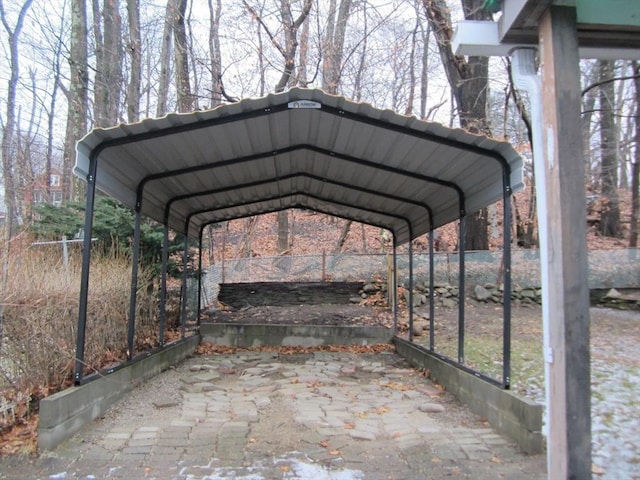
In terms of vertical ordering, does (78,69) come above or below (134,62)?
below

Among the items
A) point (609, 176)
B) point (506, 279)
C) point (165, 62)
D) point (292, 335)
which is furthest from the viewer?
point (609, 176)

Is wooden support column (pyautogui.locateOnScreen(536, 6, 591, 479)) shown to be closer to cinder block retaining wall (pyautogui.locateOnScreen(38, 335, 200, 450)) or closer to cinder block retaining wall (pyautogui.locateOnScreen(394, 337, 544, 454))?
cinder block retaining wall (pyautogui.locateOnScreen(394, 337, 544, 454))

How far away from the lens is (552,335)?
2801mm

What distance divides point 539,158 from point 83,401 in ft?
13.2

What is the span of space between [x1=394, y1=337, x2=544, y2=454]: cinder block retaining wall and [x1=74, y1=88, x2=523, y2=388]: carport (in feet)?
0.60

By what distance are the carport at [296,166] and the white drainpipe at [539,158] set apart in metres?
1.55

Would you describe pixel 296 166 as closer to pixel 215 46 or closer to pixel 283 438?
pixel 283 438

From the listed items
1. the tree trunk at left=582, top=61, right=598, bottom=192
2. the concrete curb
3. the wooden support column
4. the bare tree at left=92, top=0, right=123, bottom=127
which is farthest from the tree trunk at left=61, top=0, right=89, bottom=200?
the tree trunk at left=582, top=61, right=598, bottom=192

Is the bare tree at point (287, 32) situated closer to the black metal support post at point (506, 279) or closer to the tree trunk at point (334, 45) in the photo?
the tree trunk at point (334, 45)

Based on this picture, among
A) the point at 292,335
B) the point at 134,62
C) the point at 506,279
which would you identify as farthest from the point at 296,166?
the point at 134,62

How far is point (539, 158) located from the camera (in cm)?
293

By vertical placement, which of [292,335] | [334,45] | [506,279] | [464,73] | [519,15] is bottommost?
[292,335]

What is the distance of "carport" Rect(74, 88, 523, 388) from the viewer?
4.82 metres

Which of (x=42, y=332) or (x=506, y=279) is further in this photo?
(x=506, y=279)
